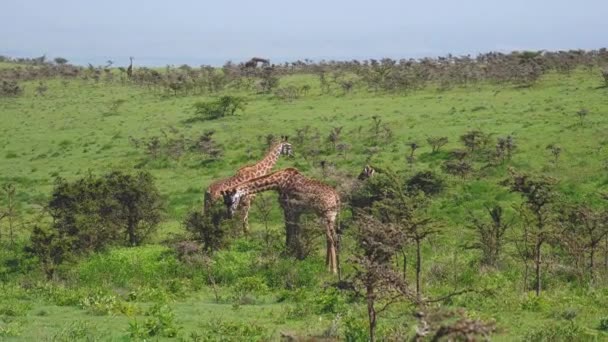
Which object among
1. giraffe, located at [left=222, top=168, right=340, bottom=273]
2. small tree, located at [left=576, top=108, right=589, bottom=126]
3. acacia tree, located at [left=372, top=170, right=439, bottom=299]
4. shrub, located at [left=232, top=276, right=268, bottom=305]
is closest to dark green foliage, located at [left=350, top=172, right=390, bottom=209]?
acacia tree, located at [left=372, top=170, right=439, bottom=299]

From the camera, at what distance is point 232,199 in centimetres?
2228

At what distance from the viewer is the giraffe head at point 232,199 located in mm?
22219

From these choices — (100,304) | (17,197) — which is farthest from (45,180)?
(100,304)

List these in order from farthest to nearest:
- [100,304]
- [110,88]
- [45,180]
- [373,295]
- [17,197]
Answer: [110,88] < [45,180] < [17,197] < [100,304] < [373,295]

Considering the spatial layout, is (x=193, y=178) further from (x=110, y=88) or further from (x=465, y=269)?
(x=110, y=88)

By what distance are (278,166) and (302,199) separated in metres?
12.4

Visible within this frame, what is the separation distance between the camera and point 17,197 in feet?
102

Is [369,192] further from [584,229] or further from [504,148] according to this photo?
[504,148]

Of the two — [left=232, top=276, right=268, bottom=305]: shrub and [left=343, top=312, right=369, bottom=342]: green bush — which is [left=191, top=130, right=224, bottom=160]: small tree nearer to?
[left=232, top=276, right=268, bottom=305]: shrub

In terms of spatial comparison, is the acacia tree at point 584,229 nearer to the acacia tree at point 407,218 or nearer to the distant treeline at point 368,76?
the acacia tree at point 407,218

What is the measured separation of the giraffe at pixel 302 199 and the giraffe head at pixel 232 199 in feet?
0.35

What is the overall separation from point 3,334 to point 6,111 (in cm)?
4445

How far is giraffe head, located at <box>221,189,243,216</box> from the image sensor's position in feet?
72.9

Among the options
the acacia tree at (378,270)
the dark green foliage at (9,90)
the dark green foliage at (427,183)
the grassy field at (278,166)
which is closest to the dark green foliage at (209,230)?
the grassy field at (278,166)
